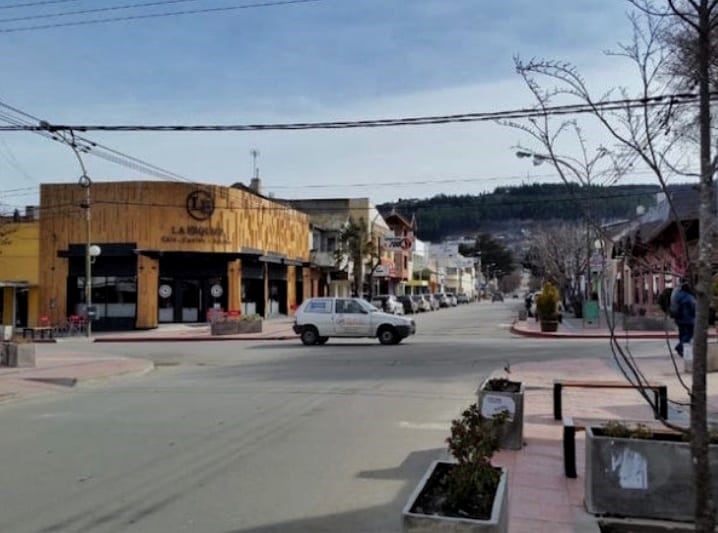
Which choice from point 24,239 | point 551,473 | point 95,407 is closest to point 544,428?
point 551,473

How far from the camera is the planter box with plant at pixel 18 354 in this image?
68.3ft

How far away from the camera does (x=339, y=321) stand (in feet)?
94.7

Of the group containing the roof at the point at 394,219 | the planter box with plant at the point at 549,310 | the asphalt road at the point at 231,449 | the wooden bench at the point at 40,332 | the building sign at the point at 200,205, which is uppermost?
the roof at the point at 394,219

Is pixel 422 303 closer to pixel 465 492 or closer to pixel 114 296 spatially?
pixel 114 296

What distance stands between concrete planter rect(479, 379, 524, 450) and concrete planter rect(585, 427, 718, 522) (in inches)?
113

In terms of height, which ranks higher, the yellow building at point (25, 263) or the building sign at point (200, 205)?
the building sign at point (200, 205)

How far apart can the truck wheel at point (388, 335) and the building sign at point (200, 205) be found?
59.3ft

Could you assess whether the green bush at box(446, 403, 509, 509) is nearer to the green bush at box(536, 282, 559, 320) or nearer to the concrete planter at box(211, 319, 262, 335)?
the green bush at box(536, 282, 559, 320)

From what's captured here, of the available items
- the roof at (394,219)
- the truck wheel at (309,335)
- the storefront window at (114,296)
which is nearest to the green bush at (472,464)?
the truck wheel at (309,335)

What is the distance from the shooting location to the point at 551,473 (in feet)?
26.0

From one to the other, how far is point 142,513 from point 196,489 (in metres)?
0.84

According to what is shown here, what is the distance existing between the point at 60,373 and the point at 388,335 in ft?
40.9

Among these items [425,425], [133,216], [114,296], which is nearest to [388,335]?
[425,425]

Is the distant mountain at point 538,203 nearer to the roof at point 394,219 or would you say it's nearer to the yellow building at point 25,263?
the roof at point 394,219
